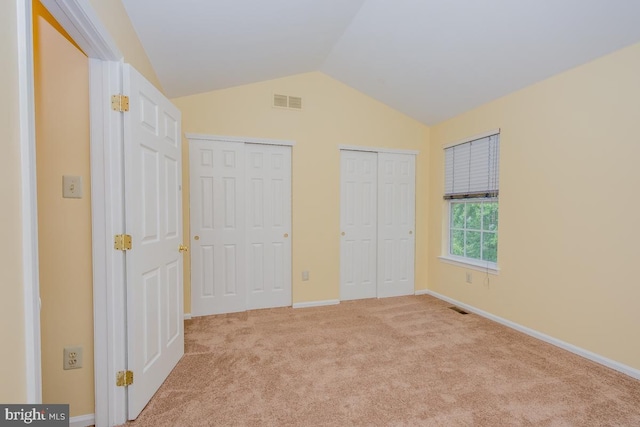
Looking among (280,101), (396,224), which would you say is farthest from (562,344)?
(280,101)

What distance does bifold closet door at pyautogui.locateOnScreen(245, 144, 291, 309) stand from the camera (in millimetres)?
3506

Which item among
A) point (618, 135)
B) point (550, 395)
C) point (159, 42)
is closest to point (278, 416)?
point (550, 395)

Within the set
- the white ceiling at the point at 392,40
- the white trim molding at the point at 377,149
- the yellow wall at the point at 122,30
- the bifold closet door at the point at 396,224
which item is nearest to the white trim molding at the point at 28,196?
the yellow wall at the point at 122,30

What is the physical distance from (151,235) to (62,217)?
0.45 m

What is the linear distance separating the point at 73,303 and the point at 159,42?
6.27 feet

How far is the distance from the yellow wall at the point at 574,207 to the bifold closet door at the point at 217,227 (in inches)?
116

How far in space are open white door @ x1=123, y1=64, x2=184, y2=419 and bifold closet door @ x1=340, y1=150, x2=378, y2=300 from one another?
84.3 inches

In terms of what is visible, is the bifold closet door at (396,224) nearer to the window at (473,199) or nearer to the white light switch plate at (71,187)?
the window at (473,199)

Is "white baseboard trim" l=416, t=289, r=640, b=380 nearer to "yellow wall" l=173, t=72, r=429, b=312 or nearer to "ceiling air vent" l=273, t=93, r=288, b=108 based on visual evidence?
"yellow wall" l=173, t=72, r=429, b=312

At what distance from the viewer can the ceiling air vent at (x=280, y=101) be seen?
3.53 metres

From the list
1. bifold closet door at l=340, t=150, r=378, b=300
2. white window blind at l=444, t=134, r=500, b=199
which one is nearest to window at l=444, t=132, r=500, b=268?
white window blind at l=444, t=134, r=500, b=199

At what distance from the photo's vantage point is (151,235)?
187 cm

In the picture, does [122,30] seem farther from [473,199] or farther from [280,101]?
[473,199]

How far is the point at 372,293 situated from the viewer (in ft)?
13.1
